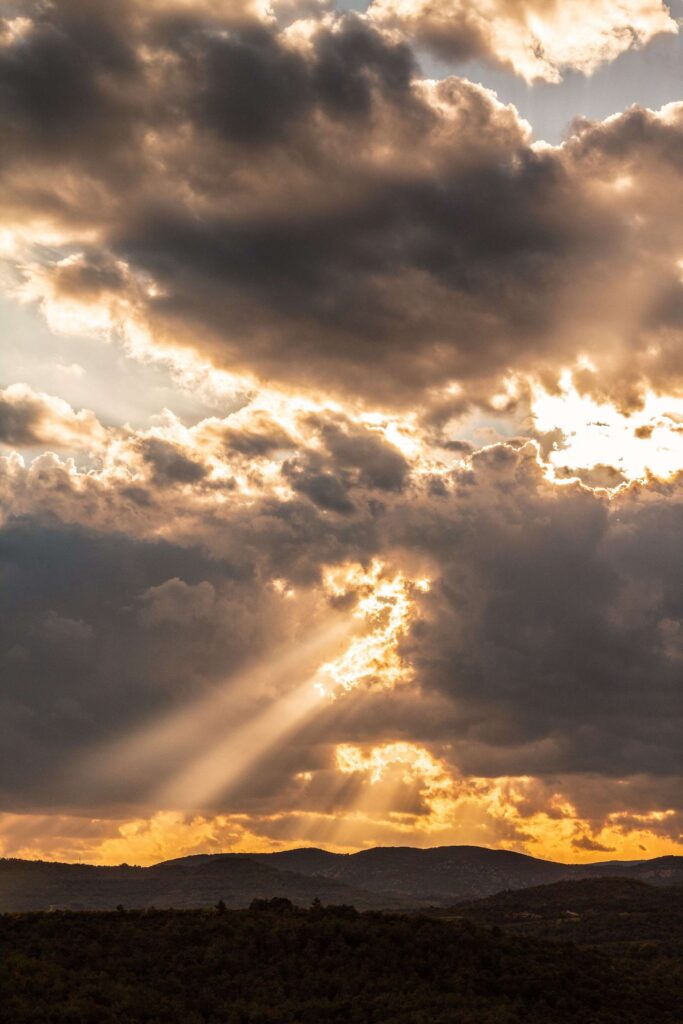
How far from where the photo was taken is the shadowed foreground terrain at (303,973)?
81.1 metres

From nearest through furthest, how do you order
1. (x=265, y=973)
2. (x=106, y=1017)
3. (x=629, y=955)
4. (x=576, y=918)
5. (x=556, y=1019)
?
1. (x=106, y=1017)
2. (x=556, y=1019)
3. (x=265, y=973)
4. (x=629, y=955)
5. (x=576, y=918)

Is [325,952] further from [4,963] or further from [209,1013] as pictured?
[4,963]

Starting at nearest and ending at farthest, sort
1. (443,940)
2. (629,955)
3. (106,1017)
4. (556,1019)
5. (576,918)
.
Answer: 1. (106,1017)
2. (556,1019)
3. (443,940)
4. (629,955)
5. (576,918)

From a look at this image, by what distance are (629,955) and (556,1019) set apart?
55.6m

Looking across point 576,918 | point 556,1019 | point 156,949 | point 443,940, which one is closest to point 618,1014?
point 556,1019

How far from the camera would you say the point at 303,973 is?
295 ft

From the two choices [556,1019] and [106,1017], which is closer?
[106,1017]

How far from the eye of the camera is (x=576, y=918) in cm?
19738

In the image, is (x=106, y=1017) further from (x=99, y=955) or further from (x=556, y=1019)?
(x=556, y=1019)

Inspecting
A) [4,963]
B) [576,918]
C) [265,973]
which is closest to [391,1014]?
[265,973]

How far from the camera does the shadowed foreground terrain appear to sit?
266 ft

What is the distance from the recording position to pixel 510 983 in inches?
3531

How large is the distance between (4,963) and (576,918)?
133881 mm

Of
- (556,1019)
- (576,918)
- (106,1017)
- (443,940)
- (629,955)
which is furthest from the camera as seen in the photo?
(576,918)
